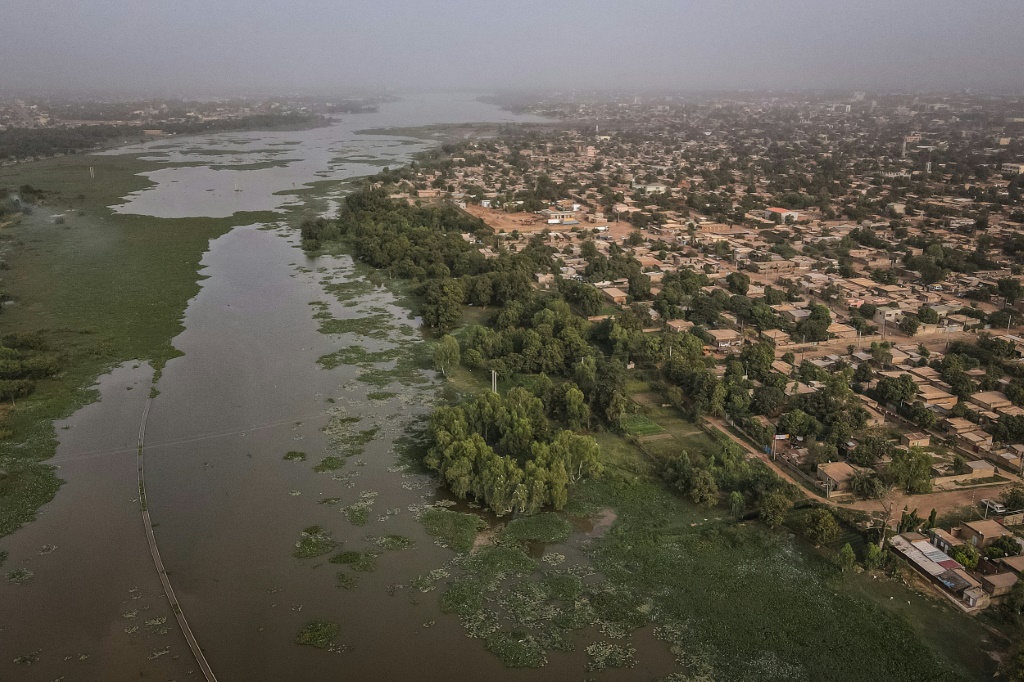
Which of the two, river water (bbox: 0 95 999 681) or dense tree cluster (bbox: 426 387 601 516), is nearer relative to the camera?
river water (bbox: 0 95 999 681)

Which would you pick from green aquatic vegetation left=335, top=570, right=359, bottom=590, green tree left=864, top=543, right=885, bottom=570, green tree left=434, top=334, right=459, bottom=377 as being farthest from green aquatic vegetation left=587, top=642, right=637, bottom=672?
green tree left=434, top=334, right=459, bottom=377

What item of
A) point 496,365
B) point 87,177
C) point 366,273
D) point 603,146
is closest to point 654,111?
point 603,146

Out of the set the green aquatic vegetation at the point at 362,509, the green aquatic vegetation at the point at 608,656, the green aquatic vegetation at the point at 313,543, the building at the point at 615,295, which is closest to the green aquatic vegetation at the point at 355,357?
the green aquatic vegetation at the point at 362,509

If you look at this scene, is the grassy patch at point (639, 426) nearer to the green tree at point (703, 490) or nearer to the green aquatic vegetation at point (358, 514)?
the green tree at point (703, 490)

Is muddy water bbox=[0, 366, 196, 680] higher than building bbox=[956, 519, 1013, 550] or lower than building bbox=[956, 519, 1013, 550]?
lower

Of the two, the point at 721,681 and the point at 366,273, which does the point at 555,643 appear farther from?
the point at 366,273

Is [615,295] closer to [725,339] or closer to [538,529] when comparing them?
[725,339]

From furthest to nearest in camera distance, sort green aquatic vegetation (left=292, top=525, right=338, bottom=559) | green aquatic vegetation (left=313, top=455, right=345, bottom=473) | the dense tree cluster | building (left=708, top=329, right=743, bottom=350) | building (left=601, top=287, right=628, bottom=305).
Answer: building (left=601, top=287, right=628, bottom=305)
building (left=708, top=329, right=743, bottom=350)
green aquatic vegetation (left=313, top=455, right=345, bottom=473)
the dense tree cluster
green aquatic vegetation (left=292, top=525, right=338, bottom=559)

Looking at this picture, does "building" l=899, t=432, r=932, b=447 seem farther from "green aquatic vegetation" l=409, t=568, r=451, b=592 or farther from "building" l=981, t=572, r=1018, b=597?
"green aquatic vegetation" l=409, t=568, r=451, b=592

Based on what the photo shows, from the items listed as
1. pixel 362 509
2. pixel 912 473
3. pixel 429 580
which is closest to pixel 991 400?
pixel 912 473
